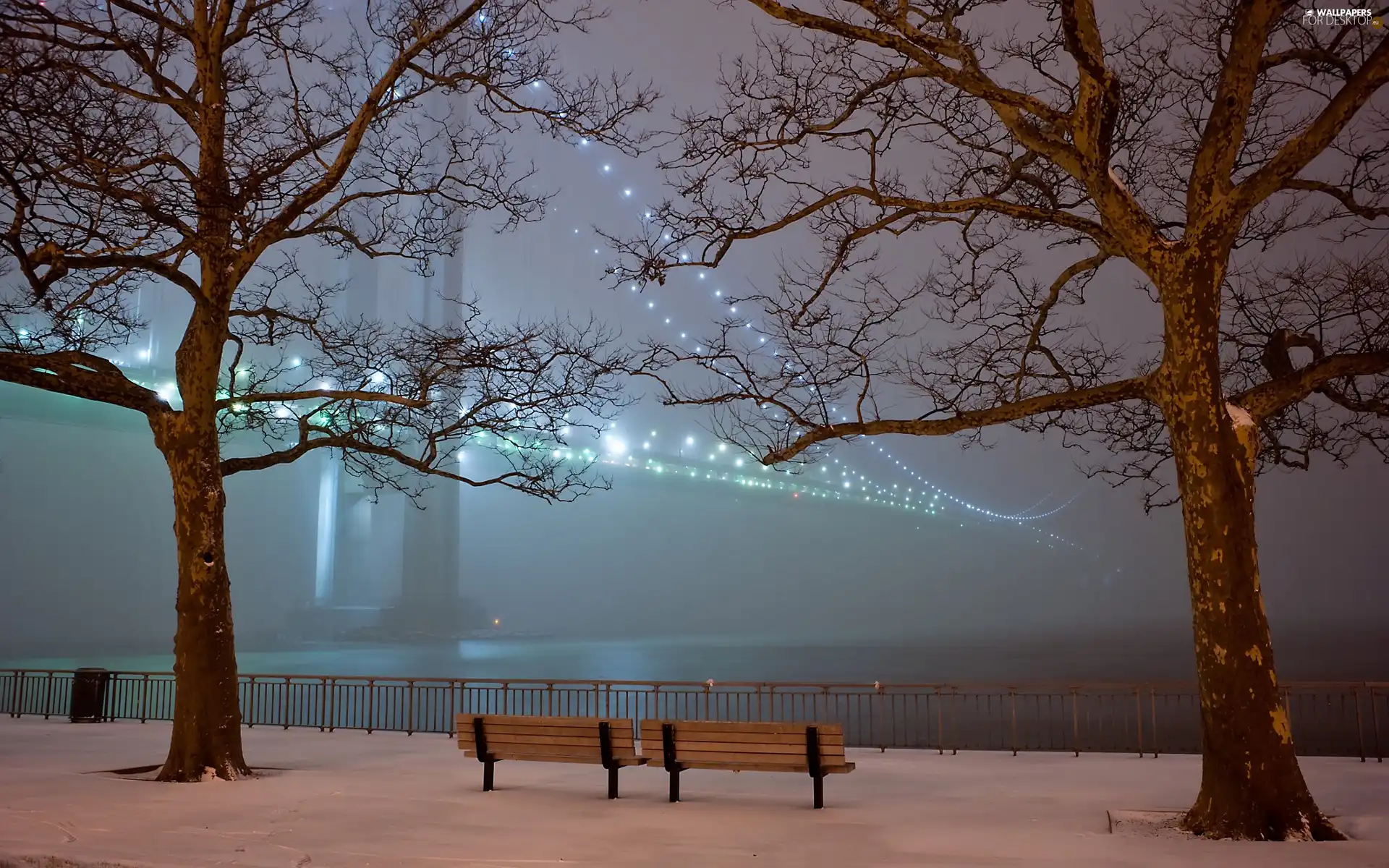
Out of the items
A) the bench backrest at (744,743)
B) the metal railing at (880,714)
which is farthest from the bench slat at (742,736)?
the metal railing at (880,714)

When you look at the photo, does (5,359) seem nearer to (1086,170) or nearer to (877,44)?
(877,44)

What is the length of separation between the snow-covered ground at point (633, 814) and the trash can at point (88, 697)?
463 centimetres

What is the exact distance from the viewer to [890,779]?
991 centimetres

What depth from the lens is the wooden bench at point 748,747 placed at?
317 inches

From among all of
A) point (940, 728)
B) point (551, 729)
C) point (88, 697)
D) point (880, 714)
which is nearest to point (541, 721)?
point (551, 729)

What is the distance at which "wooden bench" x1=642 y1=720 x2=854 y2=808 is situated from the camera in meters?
8.06

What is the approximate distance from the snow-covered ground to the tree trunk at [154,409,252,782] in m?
0.49

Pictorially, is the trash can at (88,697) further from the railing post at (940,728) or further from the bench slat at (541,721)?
the railing post at (940,728)

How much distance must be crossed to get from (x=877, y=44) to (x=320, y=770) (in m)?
8.43

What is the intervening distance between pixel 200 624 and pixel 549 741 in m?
3.58

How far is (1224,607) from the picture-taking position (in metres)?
7.19

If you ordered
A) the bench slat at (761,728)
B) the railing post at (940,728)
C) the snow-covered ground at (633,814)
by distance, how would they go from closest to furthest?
the snow-covered ground at (633,814) < the bench slat at (761,728) < the railing post at (940,728)

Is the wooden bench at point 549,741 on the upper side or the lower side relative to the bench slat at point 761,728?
lower

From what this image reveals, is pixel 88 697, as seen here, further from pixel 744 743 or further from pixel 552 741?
pixel 744 743
